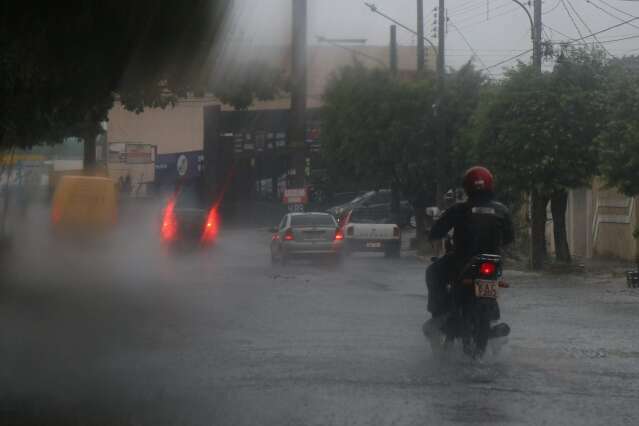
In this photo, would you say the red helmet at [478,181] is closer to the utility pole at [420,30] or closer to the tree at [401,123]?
the tree at [401,123]

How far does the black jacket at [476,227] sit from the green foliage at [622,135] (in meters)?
13.1

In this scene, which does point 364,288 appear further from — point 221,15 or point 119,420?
point 119,420

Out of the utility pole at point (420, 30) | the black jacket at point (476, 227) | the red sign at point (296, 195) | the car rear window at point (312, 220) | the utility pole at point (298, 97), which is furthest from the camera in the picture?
the red sign at point (296, 195)

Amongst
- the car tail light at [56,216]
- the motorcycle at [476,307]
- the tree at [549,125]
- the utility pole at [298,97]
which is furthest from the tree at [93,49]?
the car tail light at [56,216]

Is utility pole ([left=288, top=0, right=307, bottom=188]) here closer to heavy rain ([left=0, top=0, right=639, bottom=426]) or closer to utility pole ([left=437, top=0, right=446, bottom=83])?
heavy rain ([left=0, top=0, right=639, bottom=426])

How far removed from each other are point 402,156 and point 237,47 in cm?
2780

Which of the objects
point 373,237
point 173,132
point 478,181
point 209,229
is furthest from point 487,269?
point 173,132

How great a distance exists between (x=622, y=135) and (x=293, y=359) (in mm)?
14873

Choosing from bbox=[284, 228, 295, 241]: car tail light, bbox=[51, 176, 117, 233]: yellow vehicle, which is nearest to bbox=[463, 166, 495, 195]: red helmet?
bbox=[284, 228, 295, 241]: car tail light

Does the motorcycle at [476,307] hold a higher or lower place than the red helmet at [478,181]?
lower

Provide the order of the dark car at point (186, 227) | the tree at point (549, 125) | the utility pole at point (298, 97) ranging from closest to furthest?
1. the utility pole at point (298, 97)
2. the tree at point (549, 125)
3. the dark car at point (186, 227)

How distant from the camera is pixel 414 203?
44.3 meters

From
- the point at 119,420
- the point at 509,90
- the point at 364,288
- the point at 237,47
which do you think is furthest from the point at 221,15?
the point at 509,90

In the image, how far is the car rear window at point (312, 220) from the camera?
1294 inches
